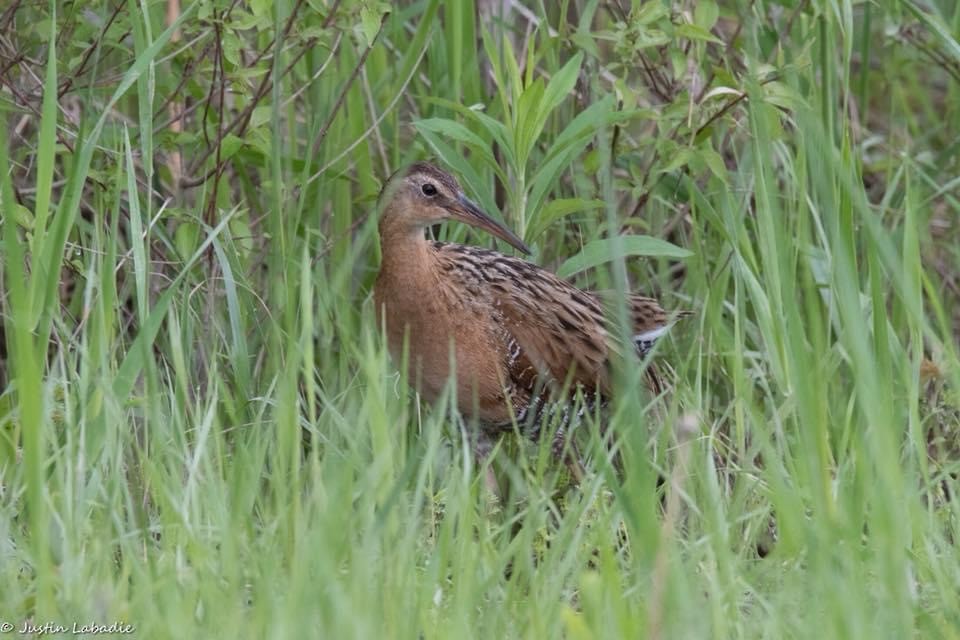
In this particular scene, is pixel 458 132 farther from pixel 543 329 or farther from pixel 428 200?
pixel 543 329

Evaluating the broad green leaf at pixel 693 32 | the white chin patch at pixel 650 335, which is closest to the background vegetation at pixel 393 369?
the broad green leaf at pixel 693 32

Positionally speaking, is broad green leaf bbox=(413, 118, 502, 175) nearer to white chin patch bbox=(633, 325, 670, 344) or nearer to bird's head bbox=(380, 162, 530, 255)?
bird's head bbox=(380, 162, 530, 255)

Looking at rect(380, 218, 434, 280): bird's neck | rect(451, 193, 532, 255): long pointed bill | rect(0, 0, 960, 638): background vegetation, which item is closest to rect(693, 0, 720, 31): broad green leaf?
rect(0, 0, 960, 638): background vegetation

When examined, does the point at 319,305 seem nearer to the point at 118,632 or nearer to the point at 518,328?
the point at 518,328

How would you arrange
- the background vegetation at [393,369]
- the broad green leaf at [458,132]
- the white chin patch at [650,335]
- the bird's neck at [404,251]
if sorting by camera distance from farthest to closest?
the white chin patch at [650,335] → the bird's neck at [404,251] → the broad green leaf at [458,132] → the background vegetation at [393,369]

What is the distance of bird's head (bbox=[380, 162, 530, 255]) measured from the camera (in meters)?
4.80

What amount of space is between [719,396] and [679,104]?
0.94 meters

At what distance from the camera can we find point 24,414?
306cm

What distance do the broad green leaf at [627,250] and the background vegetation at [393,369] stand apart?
1 cm

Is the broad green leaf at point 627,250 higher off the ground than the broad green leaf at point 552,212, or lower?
lower

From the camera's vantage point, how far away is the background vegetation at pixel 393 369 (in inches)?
118

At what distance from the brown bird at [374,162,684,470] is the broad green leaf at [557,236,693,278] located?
15 cm

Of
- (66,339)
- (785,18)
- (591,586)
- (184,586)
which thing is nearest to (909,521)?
(591,586)

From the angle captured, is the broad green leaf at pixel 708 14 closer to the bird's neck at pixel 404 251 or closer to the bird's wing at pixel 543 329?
the bird's wing at pixel 543 329
